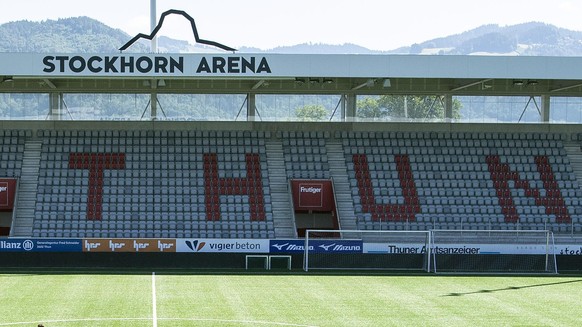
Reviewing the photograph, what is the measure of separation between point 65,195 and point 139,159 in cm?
366

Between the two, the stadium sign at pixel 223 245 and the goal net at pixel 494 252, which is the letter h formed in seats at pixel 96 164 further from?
the goal net at pixel 494 252

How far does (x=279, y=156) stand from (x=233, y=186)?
290cm

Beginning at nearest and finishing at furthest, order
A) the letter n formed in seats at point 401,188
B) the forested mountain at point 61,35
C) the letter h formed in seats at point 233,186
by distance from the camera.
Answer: the letter h formed in seats at point 233,186
the letter n formed in seats at point 401,188
the forested mountain at point 61,35

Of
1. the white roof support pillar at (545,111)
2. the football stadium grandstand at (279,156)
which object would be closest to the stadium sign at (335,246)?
the football stadium grandstand at (279,156)

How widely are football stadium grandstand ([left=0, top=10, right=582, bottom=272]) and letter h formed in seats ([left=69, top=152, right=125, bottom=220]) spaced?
6 cm

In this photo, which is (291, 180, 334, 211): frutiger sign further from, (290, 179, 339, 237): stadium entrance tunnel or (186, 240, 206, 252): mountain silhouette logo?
(186, 240, 206, 252): mountain silhouette logo

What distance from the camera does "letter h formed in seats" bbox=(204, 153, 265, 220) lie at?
39.7 metres

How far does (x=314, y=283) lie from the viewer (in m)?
30.2

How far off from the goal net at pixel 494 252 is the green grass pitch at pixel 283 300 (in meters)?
2.05

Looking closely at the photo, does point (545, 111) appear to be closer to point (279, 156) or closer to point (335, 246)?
point (279, 156)

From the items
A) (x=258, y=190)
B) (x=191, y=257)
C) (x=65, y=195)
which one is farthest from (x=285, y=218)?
(x=65, y=195)

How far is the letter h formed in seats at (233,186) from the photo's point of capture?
39656mm

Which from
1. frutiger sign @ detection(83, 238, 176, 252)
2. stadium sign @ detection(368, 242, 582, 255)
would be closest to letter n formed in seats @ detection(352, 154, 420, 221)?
stadium sign @ detection(368, 242, 582, 255)

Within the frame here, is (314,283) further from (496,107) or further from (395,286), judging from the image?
(496,107)
